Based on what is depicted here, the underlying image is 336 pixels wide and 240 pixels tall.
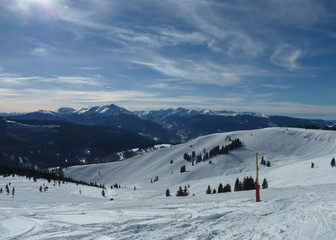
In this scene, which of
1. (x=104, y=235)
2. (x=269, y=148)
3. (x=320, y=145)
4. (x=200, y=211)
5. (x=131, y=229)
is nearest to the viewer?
(x=104, y=235)

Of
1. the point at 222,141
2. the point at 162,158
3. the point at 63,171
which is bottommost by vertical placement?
the point at 63,171

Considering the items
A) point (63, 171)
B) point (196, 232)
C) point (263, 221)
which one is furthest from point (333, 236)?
point (63, 171)

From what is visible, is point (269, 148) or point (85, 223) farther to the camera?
point (269, 148)

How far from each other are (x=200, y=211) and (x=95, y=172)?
182729 millimetres

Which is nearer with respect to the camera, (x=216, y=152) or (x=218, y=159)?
(x=218, y=159)

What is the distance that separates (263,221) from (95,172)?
186m

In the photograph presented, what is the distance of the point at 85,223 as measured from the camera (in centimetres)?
1002

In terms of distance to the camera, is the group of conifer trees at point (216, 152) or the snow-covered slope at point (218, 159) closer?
the snow-covered slope at point (218, 159)

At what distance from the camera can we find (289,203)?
1248cm

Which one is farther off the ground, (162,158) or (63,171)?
(162,158)

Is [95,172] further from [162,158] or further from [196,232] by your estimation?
[196,232]

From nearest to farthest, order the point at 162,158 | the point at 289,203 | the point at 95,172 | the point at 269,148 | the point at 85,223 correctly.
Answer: the point at 85,223 → the point at 289,203 → the point at 269,148 → the point at 162,158 → the point at 95,172

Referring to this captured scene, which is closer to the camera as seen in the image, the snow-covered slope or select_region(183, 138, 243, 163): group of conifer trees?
the snow-covered slope

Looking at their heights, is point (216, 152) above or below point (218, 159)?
above
